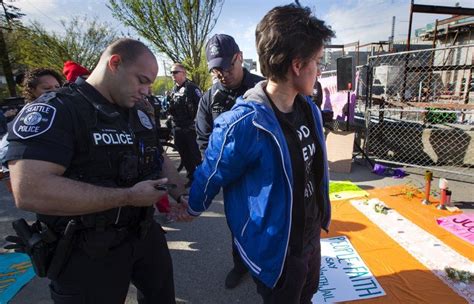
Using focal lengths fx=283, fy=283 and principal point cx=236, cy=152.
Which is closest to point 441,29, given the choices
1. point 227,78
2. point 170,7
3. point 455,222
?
point 170,7

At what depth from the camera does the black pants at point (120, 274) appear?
1.29 metres

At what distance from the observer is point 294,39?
4.25 ft

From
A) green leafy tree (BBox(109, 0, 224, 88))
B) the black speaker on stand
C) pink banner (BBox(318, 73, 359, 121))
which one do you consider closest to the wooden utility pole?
green leafy tree (BBox(109, 0, 224, 88))

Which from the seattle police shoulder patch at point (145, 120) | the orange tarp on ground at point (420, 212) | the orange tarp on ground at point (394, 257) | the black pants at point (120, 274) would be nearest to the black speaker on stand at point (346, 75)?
the orange tarp on ground at point (420, 212)

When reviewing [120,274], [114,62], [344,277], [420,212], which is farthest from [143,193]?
[420,212]

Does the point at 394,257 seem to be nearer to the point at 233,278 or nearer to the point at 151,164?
the point at 233,278

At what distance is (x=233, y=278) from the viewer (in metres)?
2.63

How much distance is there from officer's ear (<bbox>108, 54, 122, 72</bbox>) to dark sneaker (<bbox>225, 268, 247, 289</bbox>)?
6.82 feet

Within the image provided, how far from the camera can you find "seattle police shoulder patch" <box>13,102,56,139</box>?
1102 millimetres

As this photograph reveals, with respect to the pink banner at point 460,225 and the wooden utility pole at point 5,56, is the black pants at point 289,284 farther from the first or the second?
the wooden utility pole at point 5,56

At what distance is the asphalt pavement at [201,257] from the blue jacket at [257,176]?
1.29 meters

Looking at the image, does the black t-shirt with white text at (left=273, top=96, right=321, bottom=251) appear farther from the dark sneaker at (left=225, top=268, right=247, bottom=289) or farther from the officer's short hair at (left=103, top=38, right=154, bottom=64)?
the dark sneaker at (left=225, top=268, right=247, bottom=289)

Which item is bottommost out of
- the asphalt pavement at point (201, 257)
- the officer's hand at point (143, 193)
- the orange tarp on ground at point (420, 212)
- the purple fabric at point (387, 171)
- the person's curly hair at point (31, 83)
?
the asphalt pavement at point (201, 257)

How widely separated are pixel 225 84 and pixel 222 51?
30 centimetres
